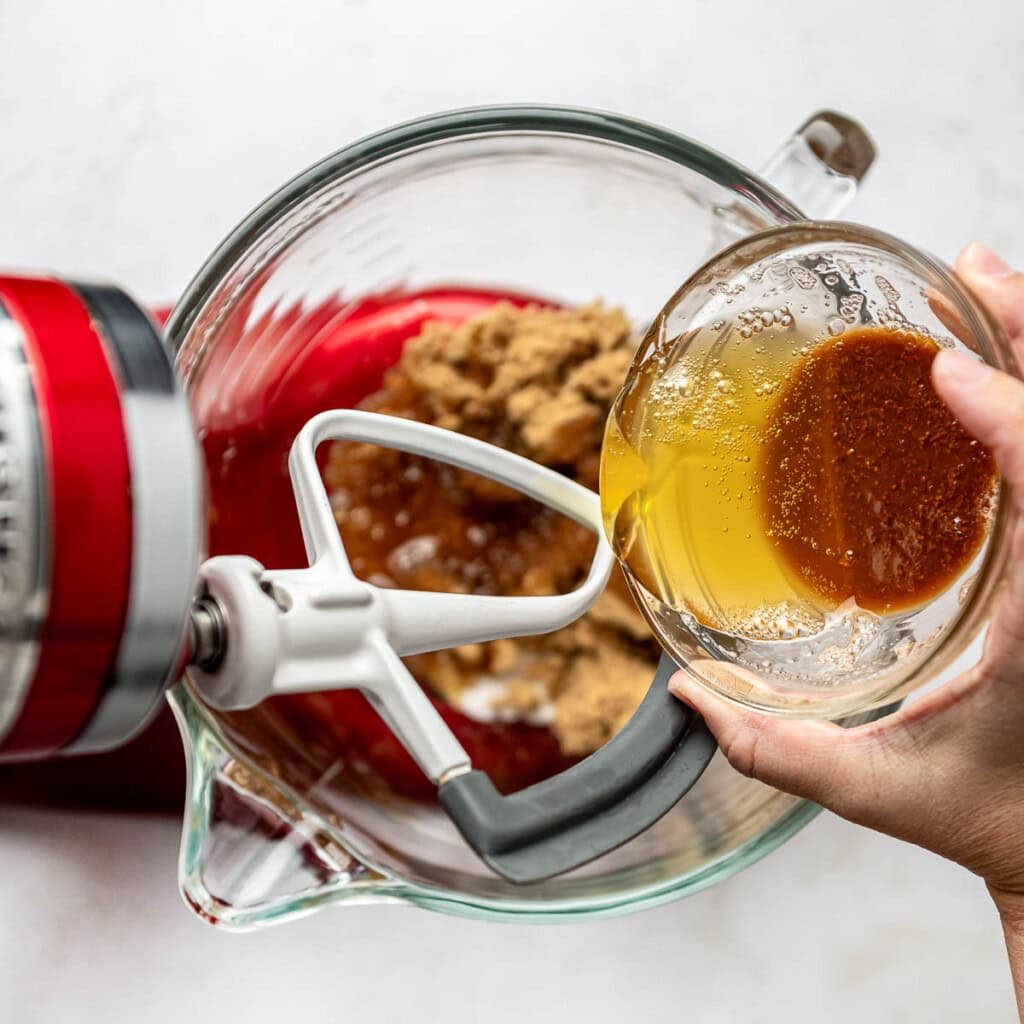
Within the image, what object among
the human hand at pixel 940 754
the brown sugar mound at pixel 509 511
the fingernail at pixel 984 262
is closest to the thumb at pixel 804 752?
the human hand at pixel 940 754

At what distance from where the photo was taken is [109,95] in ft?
2.84

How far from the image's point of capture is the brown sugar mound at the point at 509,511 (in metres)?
0.70

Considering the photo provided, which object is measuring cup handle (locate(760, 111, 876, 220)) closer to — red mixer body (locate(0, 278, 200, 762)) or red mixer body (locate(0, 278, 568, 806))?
red mixer body (locate(0, 278, 568, 806))

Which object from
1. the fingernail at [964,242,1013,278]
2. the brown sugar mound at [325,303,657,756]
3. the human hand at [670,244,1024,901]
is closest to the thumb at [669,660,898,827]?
the human hand at [670,244,1024,901]

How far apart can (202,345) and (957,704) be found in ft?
1.47

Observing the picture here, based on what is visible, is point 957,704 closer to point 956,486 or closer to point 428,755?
point 956,486

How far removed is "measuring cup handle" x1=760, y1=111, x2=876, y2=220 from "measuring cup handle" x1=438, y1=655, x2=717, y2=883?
331 millimetres

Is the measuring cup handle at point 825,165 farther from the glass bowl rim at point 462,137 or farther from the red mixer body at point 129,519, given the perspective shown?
the red mixer body at point 129,519

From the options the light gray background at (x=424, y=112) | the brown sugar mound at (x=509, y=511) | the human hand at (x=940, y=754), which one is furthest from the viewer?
the light gray background at (x=424, y=112)

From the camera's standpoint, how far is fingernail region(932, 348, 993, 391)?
1.43 ft

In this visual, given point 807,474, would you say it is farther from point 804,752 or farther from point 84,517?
point 84,517

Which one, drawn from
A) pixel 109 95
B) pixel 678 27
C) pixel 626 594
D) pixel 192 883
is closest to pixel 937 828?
pixel 626 594

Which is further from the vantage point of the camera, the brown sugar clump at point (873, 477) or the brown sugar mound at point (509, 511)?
the brown sugar mound at point (509, 511)

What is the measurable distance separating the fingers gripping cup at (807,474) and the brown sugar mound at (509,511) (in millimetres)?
104
